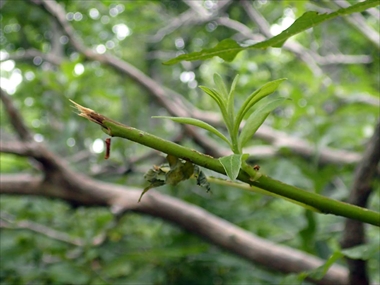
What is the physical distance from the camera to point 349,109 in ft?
3.33

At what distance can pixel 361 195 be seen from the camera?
0.60 metres

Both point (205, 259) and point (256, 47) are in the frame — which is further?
point (205, 259)

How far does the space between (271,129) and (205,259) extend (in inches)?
26.0

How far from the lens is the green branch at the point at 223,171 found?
0.87ft

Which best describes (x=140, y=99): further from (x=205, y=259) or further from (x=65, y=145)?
(x=205, y=259)

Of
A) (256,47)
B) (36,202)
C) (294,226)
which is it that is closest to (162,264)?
(294,226)

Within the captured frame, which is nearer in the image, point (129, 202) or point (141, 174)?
point (129, 202)

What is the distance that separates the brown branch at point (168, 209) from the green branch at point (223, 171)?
518 mm

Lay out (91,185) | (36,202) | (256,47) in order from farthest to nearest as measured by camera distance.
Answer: (36,202)
(91,185)
(256,47)

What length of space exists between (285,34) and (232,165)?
0.48ft

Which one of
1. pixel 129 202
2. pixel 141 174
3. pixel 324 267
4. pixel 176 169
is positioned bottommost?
pixel 141 174

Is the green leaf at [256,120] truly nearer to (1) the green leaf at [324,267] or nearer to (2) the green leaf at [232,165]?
(2) the green leaf at [232,165]

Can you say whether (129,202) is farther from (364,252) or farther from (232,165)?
(232,165)

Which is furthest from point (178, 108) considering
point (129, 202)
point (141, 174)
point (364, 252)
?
point (364, 252)
